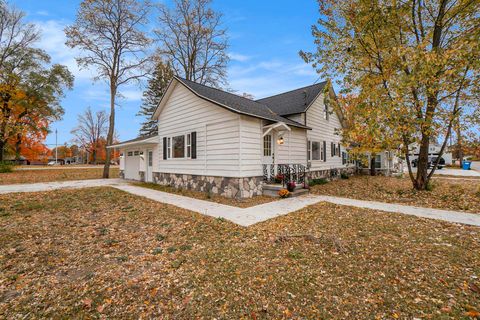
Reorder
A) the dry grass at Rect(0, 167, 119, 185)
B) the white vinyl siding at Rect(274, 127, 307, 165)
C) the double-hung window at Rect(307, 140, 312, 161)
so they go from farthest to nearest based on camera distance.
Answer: the dry grass at Rect(0, 167, 119, 185), the double-hung window at Rect(307, 140, 312, 161), the white vinyl siding at Rect(274, 127, 307, 165)

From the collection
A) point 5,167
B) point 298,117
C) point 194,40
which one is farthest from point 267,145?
point 5,167

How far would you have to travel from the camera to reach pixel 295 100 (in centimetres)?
1443

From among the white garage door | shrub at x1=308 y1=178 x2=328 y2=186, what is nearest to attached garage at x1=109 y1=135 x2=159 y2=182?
the white garage door

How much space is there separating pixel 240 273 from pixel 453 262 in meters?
3.49

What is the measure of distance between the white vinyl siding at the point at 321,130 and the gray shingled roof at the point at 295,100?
507mm

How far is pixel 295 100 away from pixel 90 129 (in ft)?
159

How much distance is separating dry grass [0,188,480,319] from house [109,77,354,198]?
144 inches

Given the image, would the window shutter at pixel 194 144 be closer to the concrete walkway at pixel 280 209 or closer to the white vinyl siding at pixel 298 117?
the concrete walkway at pixel 280 209

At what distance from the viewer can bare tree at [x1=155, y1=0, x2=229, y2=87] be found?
18484 mm

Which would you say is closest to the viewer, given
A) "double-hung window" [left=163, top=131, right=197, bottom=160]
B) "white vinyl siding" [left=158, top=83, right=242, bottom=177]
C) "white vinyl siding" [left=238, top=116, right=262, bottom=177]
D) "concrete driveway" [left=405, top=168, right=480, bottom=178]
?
"white vinyl siding" [left=238, top=116, right=262, bottom=177]

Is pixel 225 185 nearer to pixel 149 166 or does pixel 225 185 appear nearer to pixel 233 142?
pixel 233 142

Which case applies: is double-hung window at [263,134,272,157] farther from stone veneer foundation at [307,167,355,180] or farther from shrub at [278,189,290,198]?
stone veneer foundation at [307,167,355,180]

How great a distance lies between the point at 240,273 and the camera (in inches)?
122

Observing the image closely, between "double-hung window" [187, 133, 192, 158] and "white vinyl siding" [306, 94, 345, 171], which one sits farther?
"white vinyl siding" [306, 94, 345, 171]
